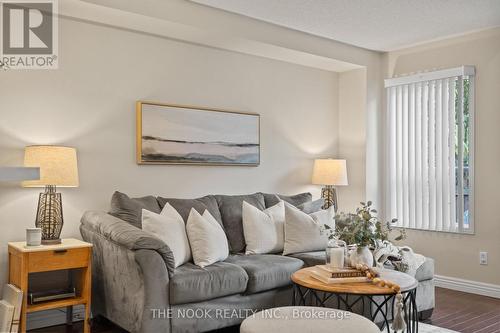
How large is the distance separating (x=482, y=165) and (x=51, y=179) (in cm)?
400

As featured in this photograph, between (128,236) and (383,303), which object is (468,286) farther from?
(128,236)

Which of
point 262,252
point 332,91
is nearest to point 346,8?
point 332,91

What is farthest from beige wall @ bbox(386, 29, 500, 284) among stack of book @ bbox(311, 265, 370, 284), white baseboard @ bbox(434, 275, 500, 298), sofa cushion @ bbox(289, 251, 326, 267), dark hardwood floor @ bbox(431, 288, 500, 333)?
stack of book @ bbox(311, 265, 370, 284)

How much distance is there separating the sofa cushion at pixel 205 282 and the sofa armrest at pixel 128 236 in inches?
4.0

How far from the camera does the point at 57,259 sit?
10.7 ft

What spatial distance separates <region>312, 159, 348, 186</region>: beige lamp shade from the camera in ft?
17.4

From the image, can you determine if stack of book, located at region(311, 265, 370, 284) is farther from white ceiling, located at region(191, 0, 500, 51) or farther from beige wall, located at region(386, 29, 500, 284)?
beige wall, located at region(386, 29, 500, 284)

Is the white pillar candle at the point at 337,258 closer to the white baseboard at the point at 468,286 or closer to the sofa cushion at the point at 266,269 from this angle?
the sofa cushion at the point at 266,269

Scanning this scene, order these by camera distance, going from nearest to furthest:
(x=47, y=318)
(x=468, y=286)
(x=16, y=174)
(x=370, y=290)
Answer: (x=16, y=174)
(x=370, y=290)
(x=47, y=318)
(x=468, y=286)

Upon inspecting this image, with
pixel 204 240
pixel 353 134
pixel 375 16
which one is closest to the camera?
pixel 204 240

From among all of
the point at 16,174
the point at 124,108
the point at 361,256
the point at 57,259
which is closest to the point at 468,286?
the point at 361,256

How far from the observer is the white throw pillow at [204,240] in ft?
11.6

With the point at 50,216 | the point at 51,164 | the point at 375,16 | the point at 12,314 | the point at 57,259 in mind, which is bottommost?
the point at 12,314

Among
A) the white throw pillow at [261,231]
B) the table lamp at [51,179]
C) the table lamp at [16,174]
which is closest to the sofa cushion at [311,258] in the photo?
the white throw pillow at [261,231]
